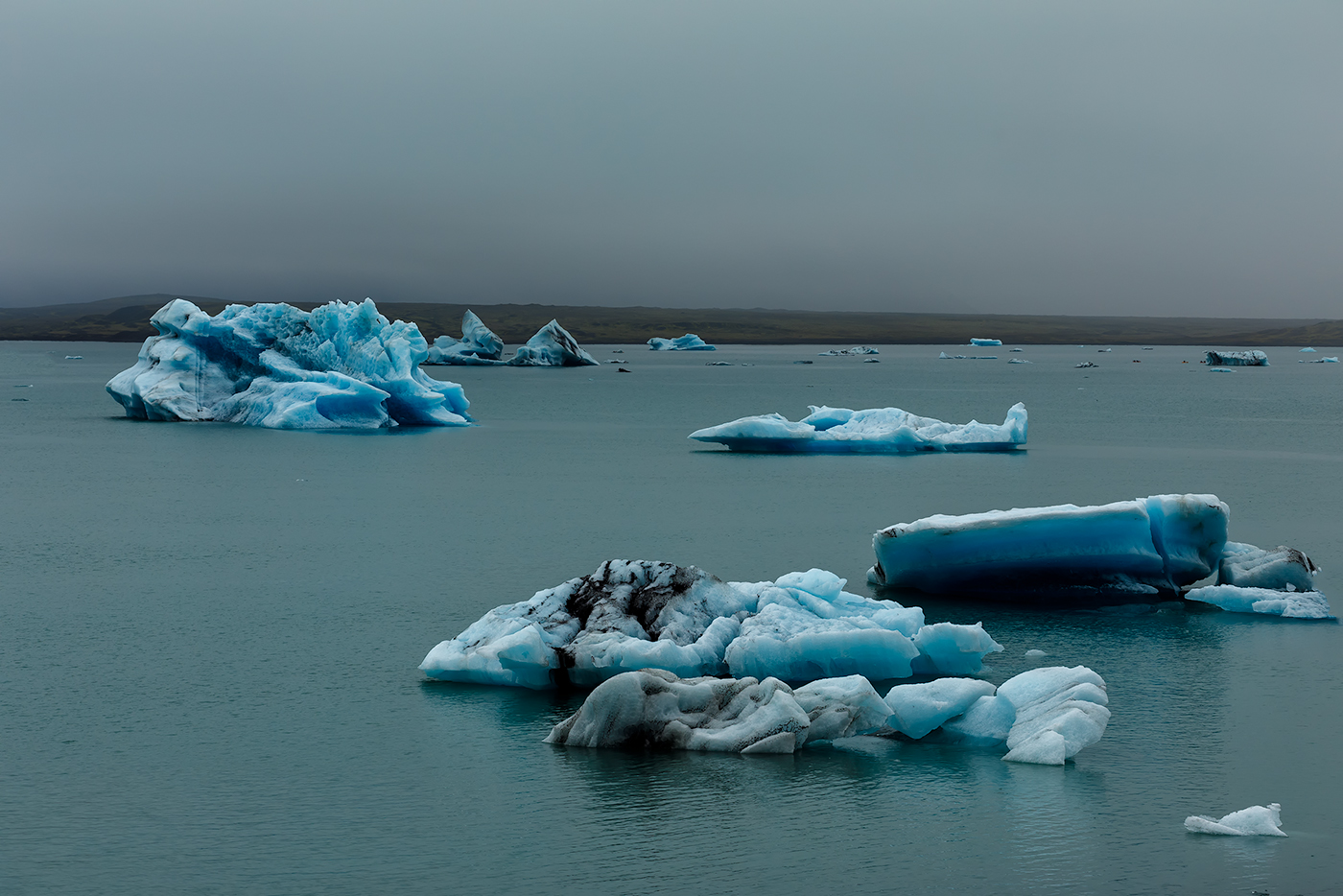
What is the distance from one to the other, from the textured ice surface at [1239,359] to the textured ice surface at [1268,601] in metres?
89.3

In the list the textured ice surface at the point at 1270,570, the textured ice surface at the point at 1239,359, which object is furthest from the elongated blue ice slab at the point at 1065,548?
the textured ice surface at the point at 1239,359

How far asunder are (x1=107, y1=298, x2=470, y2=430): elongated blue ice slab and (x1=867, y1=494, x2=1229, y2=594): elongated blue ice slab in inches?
913

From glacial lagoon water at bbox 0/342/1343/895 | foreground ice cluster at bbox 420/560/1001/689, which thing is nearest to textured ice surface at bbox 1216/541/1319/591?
glacial lagoon water at bbox 0/342/1343/895

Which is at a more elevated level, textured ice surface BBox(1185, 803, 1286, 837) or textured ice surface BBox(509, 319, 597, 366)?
textured ice surface BBox(509, 319, 597, 366)

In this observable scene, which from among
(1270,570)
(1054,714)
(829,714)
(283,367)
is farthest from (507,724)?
(283,367)

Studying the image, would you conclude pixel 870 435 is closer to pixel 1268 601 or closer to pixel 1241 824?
pixel 1268 601

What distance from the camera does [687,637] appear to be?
33.8 ft

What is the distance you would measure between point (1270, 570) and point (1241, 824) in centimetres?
736

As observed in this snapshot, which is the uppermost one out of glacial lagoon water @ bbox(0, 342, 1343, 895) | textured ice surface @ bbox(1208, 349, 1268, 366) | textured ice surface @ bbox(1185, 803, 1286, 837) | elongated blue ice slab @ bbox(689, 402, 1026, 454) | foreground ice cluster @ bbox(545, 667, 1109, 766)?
textured ice surface @ bbox(1208, 349, 1268, 366)

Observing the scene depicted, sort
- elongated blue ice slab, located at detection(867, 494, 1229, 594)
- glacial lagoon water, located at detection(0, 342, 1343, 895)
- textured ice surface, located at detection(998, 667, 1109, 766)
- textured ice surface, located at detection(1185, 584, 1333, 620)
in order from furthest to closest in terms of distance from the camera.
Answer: elongated blue ice slab, located at detection(867, 494, 1229, 594)
textured ice surface, located at detection(1185, 584, 1333, 620)
textured ice surface, located at detection(998, 667, 1109, 766)
glacial lagoon water, located at detection(0, 342, 1343, 895)

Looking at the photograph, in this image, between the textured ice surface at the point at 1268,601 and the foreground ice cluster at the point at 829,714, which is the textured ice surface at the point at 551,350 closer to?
the textured ice surface at the point at 1268,601

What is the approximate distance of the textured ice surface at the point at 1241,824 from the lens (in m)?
7.16

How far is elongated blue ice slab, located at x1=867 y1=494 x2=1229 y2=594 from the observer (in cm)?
1320

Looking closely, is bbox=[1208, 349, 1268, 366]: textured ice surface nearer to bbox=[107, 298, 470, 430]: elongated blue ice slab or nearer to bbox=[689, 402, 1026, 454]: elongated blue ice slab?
bbox=[689, 402, 1026, 454]: elongated blue ice slab
